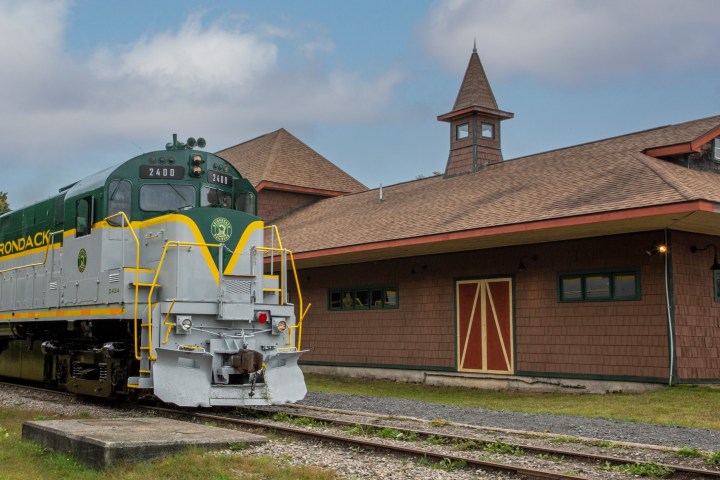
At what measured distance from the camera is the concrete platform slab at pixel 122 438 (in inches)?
293

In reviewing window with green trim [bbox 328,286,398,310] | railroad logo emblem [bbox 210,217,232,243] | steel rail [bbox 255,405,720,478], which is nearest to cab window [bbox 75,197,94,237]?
railroad logo emblem [bbox 210,217,232,243]

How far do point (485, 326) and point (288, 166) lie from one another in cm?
1319

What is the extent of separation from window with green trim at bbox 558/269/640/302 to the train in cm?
638

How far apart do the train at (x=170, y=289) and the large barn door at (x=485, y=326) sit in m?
6.22

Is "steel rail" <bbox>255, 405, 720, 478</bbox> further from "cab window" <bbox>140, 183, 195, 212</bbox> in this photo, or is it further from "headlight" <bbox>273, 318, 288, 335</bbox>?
"cab window" <bbox>140, 183, 195, 212</bbox>

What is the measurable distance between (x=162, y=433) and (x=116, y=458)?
3.15 feet

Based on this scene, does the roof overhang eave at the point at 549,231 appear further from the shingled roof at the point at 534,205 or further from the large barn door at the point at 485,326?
the large barn door at the point at 485,326

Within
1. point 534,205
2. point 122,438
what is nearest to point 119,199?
point 122,438

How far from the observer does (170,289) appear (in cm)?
1149

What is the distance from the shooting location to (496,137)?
80.8 ft

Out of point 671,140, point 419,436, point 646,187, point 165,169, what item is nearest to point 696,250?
point 646,187

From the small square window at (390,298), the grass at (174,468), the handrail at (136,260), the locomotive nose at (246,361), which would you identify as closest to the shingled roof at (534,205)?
the small square window at (390,298)

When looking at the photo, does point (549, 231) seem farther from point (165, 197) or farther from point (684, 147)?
point (165, 197)

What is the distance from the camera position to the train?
10906 millimetres
